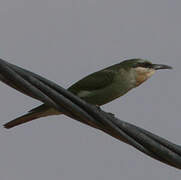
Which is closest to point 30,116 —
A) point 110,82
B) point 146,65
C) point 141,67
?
point 110,82

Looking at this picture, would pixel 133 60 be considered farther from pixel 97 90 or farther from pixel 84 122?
pixel 84 122

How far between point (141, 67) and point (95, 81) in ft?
2.19

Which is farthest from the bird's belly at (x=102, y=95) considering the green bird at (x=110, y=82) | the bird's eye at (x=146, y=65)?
the bird's eye at (x=146, y=65)

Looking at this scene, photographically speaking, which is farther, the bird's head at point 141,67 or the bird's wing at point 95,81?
the bird's head at point 141,67

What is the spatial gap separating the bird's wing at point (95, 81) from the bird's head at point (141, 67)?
28cm

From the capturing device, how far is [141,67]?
663cm

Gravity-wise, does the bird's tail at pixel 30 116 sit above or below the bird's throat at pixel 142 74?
above

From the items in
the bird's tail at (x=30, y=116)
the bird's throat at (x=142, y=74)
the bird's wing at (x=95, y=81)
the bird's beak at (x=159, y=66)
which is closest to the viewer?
the bird's tail at (x=30, y=116)

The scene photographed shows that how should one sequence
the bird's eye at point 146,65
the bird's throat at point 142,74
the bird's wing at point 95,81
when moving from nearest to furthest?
1. the bird's wing at point 95,81
2. the bird's throat at point 142,74
3. the bird's eye at point 146,65

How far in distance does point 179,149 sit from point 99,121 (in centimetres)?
51

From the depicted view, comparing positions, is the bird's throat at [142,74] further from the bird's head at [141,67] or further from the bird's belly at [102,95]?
the bird's belly at [102,95]

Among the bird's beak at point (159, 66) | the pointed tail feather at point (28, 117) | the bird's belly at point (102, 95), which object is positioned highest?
the pointed tail feather at point (28, 117)

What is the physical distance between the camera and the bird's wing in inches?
241

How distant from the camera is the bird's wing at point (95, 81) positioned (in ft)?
20.0
